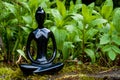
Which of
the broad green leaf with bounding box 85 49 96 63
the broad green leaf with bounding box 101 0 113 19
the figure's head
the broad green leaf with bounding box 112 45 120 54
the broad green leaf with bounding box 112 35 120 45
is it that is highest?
the figure's head

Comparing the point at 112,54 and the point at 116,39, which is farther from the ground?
the point at 116,39

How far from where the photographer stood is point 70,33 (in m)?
3.77

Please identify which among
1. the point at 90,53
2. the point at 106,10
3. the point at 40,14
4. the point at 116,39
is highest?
the point at 40,14

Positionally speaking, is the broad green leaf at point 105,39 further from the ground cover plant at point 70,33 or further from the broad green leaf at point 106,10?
the broad green leaf at point 106,10

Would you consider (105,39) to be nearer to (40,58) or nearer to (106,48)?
(106,48)

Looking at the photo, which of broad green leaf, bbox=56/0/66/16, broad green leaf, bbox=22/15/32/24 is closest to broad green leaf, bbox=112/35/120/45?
broad green leaf, bbox=56/0/66/16

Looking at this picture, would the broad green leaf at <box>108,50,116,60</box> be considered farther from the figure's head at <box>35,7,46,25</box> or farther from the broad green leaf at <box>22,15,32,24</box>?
the broad green leaf at <box>22,15,32,24</box>

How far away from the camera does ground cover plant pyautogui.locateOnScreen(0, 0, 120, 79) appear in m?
3.64

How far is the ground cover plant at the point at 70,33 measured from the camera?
3.64 meters

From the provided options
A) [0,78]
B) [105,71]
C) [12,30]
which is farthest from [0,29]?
[105,71]

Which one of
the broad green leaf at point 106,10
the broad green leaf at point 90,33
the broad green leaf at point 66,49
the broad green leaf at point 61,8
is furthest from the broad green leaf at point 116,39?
the broad green leaf at point 61,8

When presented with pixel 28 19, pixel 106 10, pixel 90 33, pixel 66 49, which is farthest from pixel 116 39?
pixel 28 19

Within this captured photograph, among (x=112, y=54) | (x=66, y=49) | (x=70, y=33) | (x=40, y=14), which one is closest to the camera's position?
(x=40, y=14)

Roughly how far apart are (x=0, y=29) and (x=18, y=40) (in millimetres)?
212
